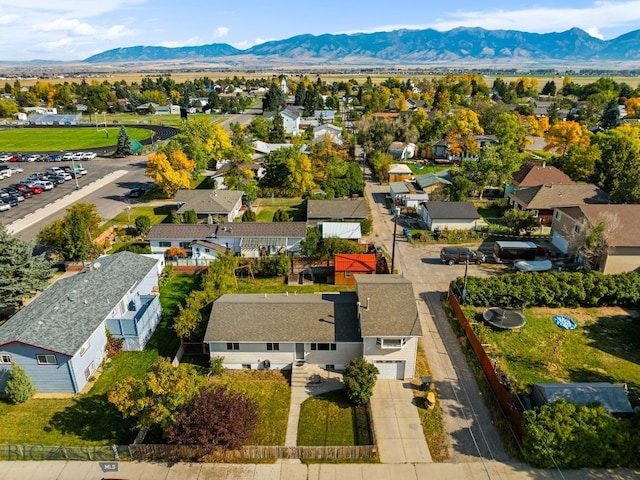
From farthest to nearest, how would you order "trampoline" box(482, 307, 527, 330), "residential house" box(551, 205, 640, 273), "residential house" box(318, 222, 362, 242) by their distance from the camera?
1. "residential house" box(318, 222, 362, 242)
2. "residential house" box(551, 205, 640, 273)
3. "trampoline" box(482, 307, 527, 330)

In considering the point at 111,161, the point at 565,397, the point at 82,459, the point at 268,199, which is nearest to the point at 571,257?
the point at 565,397

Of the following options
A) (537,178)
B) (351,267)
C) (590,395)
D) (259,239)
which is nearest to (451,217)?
(351,267)

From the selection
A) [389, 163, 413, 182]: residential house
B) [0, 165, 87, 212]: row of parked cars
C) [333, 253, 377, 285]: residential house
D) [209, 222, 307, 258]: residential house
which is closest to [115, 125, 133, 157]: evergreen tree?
[0, 165, 87, 212]: row of parked cars

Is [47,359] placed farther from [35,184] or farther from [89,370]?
[35,184]

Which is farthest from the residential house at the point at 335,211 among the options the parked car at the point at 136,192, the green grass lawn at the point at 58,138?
the green grass lawn at the point at 58,138

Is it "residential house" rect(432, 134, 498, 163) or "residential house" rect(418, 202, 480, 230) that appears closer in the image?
"residential house" rect(418, 202, 480, 230)

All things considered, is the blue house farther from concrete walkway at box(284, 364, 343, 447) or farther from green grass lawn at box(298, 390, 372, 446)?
green grass lawn at box(298, 390, 372, 446)
